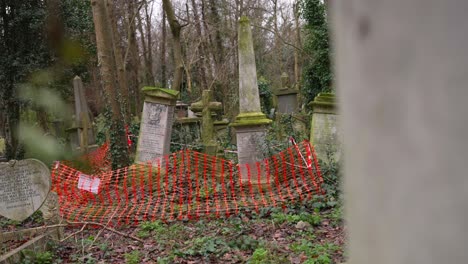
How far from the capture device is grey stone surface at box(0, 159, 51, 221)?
631 centimetres

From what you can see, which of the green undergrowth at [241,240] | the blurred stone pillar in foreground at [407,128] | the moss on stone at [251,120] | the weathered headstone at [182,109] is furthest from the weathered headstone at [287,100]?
the blurred stone pillar in foreground at [407,128]

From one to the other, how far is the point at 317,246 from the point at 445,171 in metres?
4.58

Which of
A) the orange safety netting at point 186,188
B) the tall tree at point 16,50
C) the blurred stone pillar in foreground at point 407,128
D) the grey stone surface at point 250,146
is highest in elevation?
the tall tree at point 16,50

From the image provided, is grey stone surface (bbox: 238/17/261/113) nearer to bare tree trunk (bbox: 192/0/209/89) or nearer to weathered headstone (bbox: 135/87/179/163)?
weathered headstone (bbox: 135/87/179/163)

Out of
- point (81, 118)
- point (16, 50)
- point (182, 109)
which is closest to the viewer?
point (16, 50)

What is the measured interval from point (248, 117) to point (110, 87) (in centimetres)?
393

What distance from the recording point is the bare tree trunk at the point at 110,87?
10148 millimetres

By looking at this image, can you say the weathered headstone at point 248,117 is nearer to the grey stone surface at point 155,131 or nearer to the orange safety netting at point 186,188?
the orange safety netting at point 186,188

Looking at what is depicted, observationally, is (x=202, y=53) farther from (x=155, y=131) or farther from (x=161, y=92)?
(x=155, y=131)

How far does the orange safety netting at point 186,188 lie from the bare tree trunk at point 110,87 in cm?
54

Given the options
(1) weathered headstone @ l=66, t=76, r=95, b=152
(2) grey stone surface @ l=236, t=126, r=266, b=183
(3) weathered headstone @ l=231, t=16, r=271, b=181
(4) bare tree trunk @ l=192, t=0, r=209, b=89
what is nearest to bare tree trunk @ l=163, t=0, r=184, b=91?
(1) weathered headstone @ l=66, t=76, r=95, b=152

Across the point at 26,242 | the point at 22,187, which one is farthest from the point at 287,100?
the point at 26,242

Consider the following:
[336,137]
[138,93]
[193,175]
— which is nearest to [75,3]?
[138,93]

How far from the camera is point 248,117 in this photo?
827 cm
